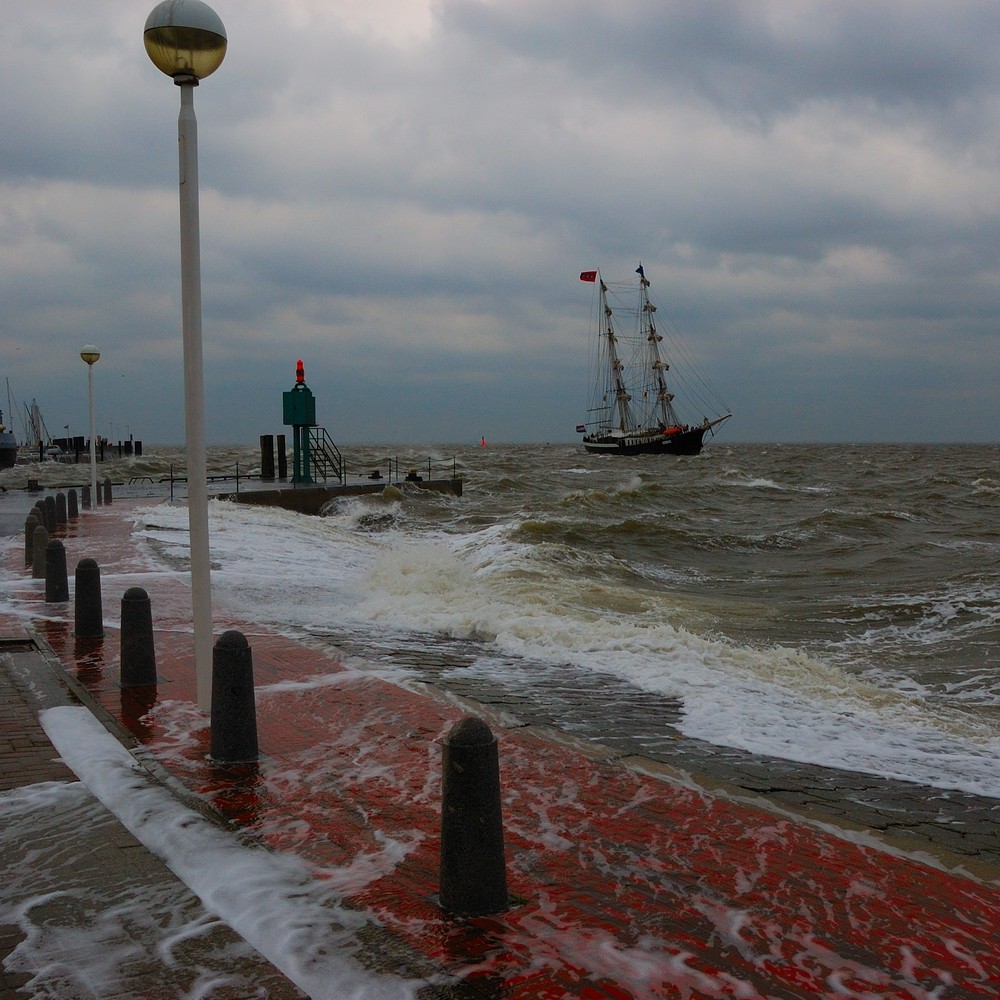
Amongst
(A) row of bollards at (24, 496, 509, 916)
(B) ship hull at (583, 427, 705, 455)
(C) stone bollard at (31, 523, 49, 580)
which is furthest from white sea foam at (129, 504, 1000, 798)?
(B) ship hull at (583, 427, 705, 455)

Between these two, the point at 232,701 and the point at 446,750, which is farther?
the point at 232,701

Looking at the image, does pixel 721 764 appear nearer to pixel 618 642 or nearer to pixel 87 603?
pixel 618 642

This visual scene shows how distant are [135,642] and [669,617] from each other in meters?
8.03

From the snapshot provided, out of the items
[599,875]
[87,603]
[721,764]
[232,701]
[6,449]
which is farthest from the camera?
[6,449]

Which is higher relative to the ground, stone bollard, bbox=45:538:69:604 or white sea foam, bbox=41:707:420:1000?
stone bollard, bbox=45:538:69:604

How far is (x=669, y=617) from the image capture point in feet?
44.5

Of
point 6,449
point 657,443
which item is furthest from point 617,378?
point 6,449

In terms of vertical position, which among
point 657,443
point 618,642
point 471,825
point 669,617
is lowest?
point 669,617

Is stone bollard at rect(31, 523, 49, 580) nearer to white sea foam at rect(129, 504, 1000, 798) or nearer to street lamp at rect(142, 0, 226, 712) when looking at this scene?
white sea foam at rect(129, 504, 1000, 798)

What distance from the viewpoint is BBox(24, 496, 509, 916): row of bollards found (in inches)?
151

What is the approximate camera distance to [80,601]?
923 centimetres

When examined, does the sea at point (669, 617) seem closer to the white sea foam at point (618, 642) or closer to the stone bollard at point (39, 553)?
the white sea foam at point (618, 642)

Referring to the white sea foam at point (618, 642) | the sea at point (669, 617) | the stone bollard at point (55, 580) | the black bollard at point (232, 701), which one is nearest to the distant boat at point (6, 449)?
the sea at point (669, 617)

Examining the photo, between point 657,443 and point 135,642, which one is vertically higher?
point 657,443
